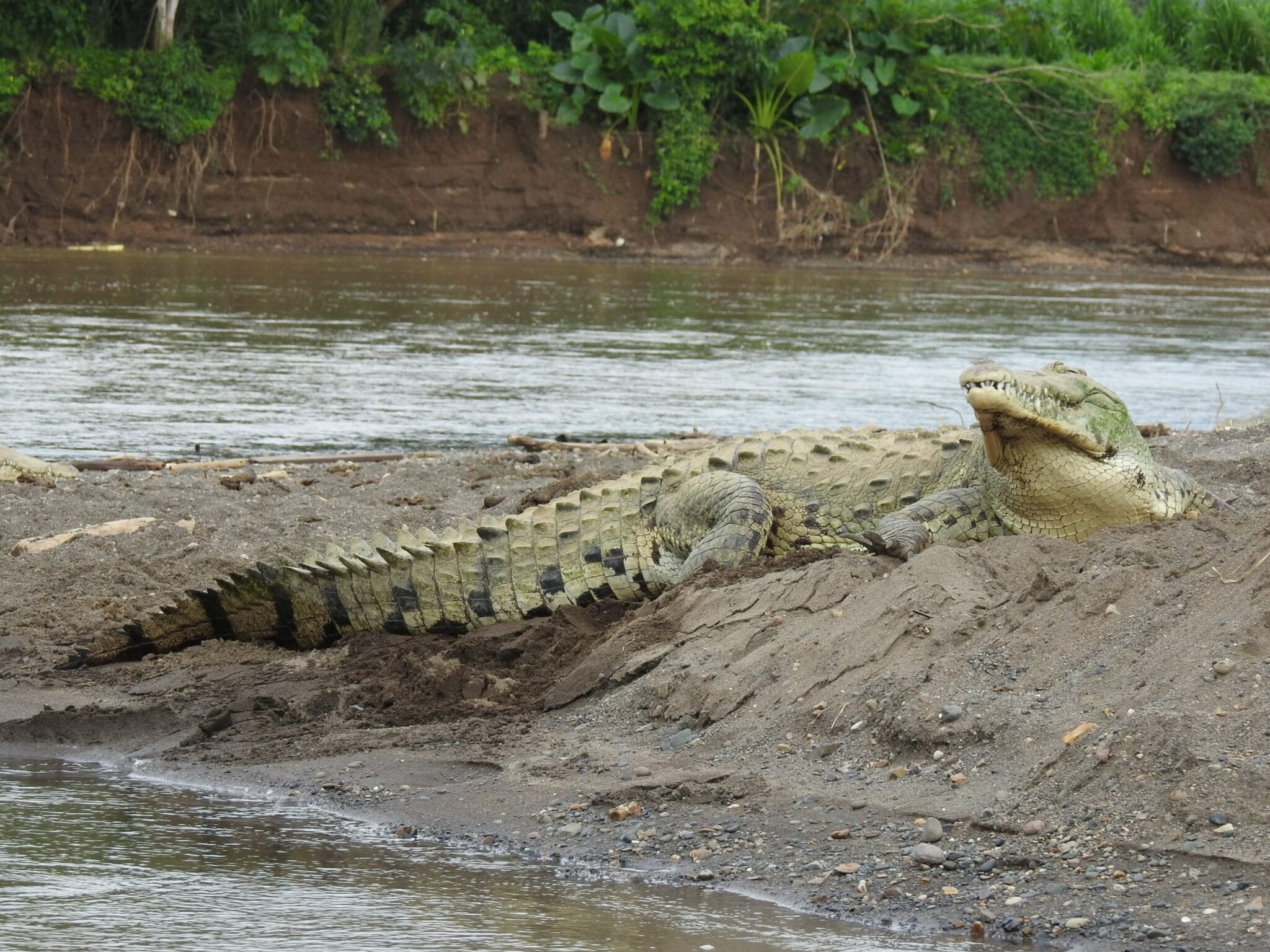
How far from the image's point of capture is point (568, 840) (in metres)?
3.79

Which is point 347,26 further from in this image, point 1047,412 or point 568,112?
point 1047,412

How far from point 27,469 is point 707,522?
3788mm

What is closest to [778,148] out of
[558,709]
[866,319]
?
[866,319]

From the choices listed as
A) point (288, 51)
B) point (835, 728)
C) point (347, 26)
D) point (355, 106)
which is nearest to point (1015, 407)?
point (835, 728)

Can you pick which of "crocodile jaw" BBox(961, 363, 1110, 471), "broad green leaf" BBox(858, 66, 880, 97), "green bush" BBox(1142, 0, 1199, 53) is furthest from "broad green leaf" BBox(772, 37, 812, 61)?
"crocodile jaw" BBox(961, 363, 1110, 471)

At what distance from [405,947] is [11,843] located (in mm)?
1186

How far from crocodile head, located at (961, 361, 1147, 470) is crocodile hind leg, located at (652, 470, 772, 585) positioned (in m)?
0.83

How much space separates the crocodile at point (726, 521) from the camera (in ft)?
17.7

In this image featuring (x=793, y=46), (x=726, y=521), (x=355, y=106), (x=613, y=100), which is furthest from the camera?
(x=793, y=46)

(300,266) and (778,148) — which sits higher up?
(778,148)

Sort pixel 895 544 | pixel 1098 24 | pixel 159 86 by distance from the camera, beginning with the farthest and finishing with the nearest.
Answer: pixel 1098 24
pixel 159 86
pixel 895 544

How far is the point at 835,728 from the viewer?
13.4 feet

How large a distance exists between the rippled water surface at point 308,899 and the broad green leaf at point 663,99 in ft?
75.1

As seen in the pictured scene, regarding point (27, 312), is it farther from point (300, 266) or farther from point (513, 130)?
point (513, 130)
